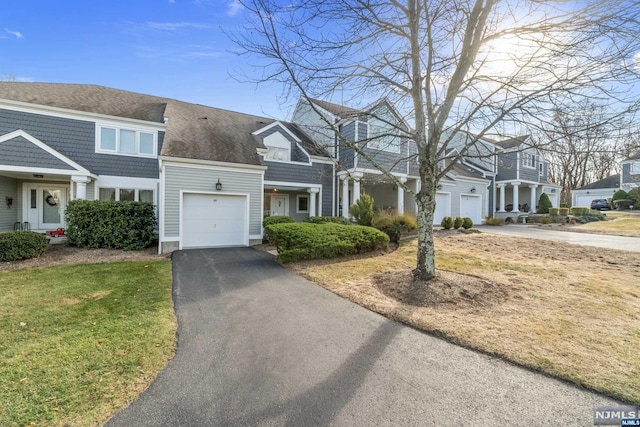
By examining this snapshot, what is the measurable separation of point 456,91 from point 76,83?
19.0m

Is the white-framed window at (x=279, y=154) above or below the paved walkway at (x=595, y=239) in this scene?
above

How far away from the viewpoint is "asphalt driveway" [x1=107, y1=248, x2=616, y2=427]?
2275 mm

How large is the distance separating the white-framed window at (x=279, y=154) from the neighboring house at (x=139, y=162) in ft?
0.18

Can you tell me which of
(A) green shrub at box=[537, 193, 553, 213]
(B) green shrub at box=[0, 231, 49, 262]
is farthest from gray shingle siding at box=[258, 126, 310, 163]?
(A) green shrub at box=[537, 193, 553, 213]

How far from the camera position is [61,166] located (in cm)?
1054

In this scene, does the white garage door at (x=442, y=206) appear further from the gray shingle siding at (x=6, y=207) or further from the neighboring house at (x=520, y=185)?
the gray shingle siding at (x=6, y=207)

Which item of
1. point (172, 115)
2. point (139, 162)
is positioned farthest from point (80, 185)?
point (172, 115)

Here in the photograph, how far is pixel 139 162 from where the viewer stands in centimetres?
1290

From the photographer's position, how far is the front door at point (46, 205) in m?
12.5

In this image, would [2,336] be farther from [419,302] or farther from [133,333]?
[419,302]

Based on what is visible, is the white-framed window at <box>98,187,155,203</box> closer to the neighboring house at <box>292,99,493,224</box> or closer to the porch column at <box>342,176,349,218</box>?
the neighboring house at <box>292,99,493,224</box>

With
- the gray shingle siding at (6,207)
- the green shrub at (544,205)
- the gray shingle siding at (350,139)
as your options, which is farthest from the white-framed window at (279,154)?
the green shrub at (544,205)

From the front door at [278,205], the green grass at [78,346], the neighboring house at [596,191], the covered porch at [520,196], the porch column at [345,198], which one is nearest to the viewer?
the green grass at [78,346]

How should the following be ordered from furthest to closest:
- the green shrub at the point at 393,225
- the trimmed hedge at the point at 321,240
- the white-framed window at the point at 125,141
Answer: the white-framed window at the point at 125,141 → the green shrub at the point at 393,225 → the trimmed hedge at the point at 321,240
